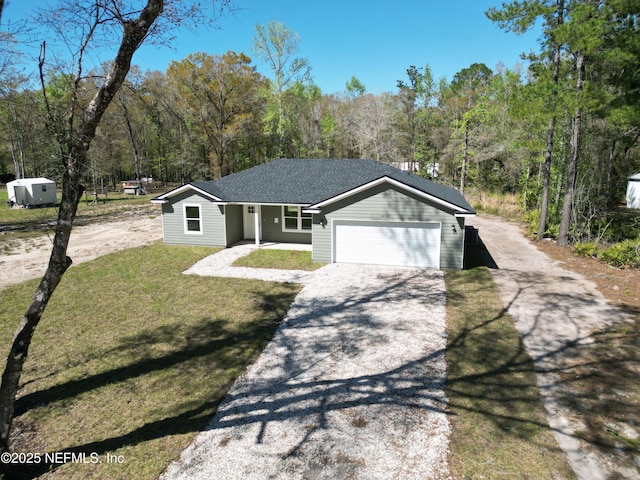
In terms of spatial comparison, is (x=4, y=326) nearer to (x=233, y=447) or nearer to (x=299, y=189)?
(x=233, y=447)

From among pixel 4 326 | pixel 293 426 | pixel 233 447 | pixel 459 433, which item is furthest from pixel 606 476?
pixel 4 326

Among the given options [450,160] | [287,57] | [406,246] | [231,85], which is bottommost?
[406,246]

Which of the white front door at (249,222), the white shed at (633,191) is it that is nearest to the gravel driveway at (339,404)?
the white front door at (249,222)

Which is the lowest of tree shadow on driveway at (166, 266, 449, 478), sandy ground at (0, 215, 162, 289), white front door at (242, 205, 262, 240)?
tree shadow on driveway at (166, 266, 449, 478)

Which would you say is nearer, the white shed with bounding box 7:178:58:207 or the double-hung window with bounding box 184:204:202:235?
the double-hung window with bounding box 184:204:202:235

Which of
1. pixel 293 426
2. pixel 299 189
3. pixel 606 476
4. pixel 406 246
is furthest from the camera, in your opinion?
pixel 299 189

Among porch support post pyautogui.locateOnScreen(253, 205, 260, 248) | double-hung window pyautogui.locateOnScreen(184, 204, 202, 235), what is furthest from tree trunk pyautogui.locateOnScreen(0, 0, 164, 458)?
double-hung window pyautogui.locateOnScreen(184, 204, 202, 235)

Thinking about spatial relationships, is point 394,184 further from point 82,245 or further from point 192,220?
point 82,245

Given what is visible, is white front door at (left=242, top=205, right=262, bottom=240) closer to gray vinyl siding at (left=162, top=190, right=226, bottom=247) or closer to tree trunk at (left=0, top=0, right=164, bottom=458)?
gray vinyl siding at (left=162, top=190, right=226, bottom=247)
